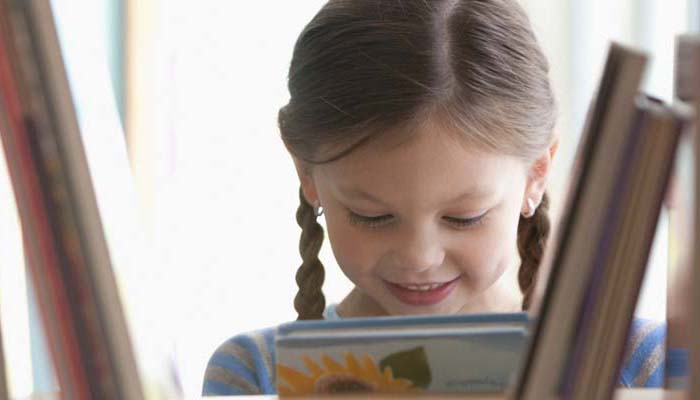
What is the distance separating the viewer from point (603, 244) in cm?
54

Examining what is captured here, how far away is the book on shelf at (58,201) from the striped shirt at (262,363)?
0.92m

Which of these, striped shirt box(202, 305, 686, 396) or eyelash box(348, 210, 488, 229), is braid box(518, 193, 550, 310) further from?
eyelash box(348, 210, 488, 229)

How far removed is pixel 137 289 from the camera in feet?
1.88

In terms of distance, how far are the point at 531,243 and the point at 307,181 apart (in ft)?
1.31

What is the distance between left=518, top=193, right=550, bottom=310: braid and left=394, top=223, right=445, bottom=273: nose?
1.14 ft

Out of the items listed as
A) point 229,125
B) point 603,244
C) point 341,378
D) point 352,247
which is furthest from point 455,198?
point 229,125

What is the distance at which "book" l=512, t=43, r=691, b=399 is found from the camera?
529 mm

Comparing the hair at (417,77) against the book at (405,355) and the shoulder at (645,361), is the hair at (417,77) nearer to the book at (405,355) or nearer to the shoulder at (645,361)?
the shoulder at (645,361)

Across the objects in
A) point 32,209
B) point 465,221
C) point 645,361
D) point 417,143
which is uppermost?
point 32,209

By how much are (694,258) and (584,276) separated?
55 mm

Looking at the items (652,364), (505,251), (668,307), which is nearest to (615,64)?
(668,307)

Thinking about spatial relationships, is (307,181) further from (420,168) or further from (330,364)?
(330,364)

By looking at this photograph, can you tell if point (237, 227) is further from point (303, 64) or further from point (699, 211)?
point (699, 211)

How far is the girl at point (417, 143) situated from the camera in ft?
4.28
